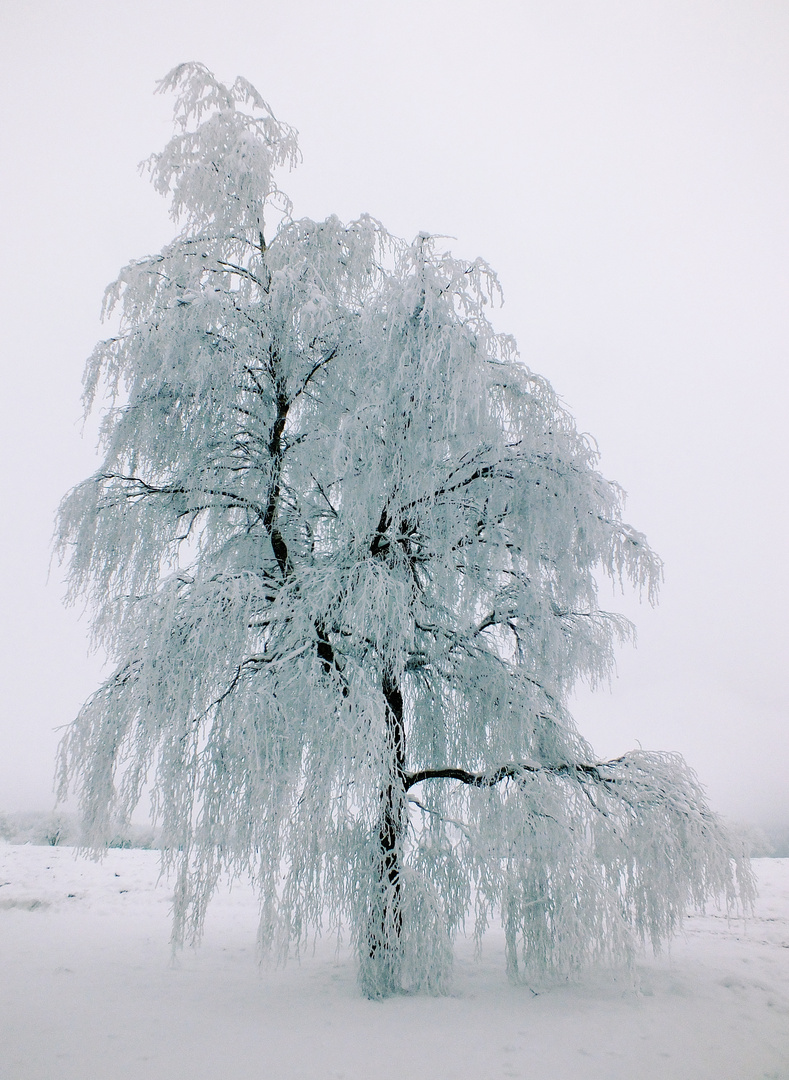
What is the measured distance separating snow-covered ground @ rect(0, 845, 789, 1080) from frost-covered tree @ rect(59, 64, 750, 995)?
362mm

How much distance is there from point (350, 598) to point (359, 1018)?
245cm

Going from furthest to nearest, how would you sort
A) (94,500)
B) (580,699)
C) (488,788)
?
(580,699) → (94,500) → (488,788)

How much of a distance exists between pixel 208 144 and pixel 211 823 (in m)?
5.23

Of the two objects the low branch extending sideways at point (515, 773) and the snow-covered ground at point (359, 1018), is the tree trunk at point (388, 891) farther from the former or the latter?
the low branch extending sideways at point (515, 773)

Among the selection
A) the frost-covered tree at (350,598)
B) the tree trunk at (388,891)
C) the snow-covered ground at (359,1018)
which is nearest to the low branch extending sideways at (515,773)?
the frost-covered tree at (350,598)

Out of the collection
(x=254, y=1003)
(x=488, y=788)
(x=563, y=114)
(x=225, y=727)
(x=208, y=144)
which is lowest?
(x=254, y=1003)

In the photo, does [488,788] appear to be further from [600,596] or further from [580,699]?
[600,596]

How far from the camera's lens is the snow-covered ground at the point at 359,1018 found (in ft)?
8.78

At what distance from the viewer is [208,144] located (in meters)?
4.77

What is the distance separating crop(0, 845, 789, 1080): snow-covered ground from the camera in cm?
268

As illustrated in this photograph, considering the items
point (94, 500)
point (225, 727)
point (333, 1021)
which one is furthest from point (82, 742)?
point (333, 1021)

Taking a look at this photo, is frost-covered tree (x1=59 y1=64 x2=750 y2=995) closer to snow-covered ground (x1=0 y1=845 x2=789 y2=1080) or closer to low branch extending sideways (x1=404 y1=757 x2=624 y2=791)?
low branch extending sideways (x1=404 y1=757 x2=624 y2=791)

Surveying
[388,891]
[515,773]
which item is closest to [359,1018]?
[388,891]

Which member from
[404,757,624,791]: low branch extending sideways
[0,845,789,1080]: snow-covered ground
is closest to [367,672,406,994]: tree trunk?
[0,845,789,1080]: snow-covered ground
